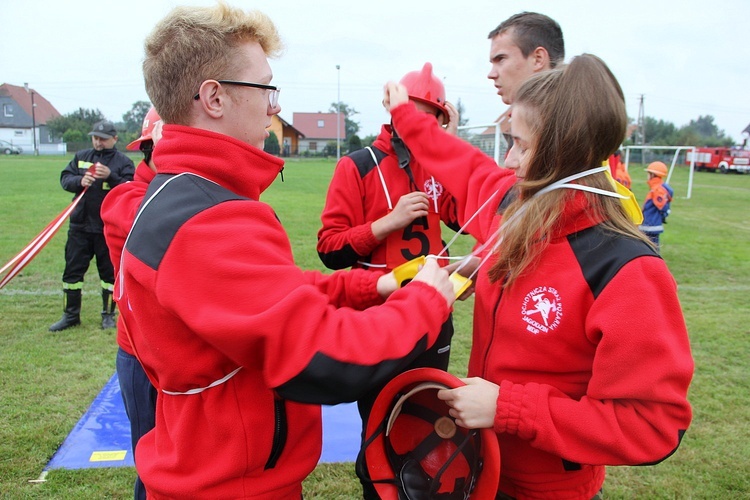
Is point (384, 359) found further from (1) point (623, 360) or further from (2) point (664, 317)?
(2) point (664, 317)

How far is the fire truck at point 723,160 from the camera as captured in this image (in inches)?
1607

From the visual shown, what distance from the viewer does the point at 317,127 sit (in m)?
81.0

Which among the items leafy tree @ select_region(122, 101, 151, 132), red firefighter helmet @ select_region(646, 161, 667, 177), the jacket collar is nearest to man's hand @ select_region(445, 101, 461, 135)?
the jacket collar

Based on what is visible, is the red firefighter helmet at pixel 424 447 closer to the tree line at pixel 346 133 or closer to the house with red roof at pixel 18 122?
the tree line at pixel 346 133

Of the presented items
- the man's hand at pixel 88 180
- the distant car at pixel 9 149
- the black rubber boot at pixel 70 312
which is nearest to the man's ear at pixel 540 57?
the man's hand at pixel 88 180

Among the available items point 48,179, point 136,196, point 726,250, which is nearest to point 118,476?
point 136,196

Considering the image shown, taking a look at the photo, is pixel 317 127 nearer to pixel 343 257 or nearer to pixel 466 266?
pixel 343 257

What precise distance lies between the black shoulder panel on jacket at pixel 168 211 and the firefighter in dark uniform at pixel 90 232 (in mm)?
5486

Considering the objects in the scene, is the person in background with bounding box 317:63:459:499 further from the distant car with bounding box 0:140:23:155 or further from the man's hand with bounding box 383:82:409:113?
the distant car with bounding box 0:140:23:155

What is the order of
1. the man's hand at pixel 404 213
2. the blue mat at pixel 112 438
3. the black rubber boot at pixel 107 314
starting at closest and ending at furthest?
the man's hand at pixel 404 213
the blue mat at pixel 112 438
the black rubber boot at pixel 107 314

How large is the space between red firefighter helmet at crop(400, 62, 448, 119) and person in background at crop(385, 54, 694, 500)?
1169mm

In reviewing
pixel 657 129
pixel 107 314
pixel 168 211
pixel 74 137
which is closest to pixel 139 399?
pixel 168 211

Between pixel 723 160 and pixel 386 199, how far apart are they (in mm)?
47171

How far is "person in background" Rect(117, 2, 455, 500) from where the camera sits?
4.34 feet
